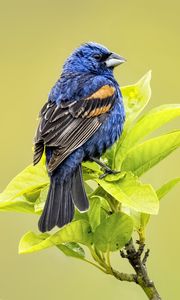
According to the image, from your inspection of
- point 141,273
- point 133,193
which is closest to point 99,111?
point 133,193

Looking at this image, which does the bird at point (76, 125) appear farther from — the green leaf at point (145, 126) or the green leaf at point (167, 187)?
the green leaf at point (167, 187)

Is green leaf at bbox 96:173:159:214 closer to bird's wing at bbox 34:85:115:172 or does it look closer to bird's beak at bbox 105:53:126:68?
bird's wing at bbox 34:85:115:172

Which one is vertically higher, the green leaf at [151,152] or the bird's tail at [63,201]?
the green leaf at [151,152]

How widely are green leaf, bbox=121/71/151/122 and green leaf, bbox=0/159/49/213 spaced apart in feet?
1.22

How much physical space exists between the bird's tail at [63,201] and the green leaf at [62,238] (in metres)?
0.09

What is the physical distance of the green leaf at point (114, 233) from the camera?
2.58 metres

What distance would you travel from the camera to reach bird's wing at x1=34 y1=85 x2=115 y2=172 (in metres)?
3.25

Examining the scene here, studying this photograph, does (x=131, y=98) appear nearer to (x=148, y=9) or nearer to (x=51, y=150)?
(x=51, y=150)

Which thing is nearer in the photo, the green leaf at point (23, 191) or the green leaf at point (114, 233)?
the green leaf at point (114, 233)

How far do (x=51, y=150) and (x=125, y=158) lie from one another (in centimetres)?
53

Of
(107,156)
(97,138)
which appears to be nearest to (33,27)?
(97,138)

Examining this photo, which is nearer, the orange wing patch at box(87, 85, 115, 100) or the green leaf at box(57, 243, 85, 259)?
the green leaf at box(57, 243, 85, 259)

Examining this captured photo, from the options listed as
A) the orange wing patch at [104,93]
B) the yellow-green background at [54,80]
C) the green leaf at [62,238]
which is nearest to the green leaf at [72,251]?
the green leaf at [62,238]

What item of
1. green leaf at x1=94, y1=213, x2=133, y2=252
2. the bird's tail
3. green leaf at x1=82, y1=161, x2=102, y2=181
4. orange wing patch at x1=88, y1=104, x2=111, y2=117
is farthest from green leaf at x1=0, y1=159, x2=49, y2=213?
orange wing patch at x1=88, y1=104, x2=111, y2=117
